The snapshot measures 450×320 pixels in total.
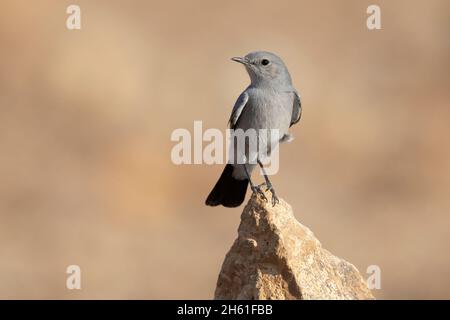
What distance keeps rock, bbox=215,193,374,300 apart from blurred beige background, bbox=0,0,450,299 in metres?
10.7

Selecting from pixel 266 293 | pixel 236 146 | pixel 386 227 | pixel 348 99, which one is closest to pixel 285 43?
pixel 348 99

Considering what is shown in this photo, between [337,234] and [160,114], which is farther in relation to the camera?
[160,114]

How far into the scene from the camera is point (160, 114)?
26688mm

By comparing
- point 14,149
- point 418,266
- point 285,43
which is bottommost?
point 418,266

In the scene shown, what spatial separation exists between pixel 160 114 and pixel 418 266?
6.93 m

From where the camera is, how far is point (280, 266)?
9547mm

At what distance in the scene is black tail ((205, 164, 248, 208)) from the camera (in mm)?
13438

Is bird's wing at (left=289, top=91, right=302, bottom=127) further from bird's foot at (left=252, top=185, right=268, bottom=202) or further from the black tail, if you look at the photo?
bird's foot at (left=252, top=185, right=268, bottom=202)

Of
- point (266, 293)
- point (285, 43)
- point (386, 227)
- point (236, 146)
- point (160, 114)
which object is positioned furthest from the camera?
point (285, 43)

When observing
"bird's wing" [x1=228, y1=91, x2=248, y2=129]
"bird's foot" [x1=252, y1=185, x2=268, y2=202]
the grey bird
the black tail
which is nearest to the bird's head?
the grey bird

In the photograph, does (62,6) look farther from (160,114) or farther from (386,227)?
(386,227)

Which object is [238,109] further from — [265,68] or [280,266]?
[280,266]

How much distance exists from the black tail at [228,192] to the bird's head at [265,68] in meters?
1.22

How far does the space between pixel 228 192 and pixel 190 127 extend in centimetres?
1229
